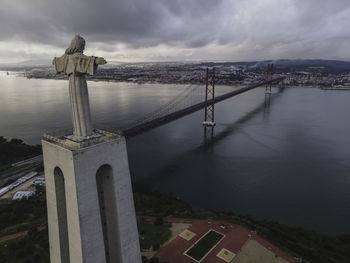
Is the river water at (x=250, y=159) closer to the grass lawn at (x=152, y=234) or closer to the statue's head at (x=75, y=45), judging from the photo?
the grass lawn at (x=152, y=234)

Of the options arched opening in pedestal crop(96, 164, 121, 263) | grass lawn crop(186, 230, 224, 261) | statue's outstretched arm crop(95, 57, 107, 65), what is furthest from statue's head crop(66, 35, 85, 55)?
Answer: grass lawn crop(186, 230, 224, 261)

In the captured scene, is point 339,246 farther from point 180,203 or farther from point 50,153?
point 50,153

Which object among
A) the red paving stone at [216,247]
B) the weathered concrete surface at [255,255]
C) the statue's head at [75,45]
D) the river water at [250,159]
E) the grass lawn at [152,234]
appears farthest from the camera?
the river water at [250,159]

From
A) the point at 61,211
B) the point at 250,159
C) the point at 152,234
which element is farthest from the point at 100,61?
the point at 250,159

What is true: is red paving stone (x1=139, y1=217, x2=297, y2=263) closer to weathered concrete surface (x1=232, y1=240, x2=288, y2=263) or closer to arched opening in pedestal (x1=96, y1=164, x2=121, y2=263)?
weathered concrete surface (x1=232, y1=240, x2=288, y2=263)

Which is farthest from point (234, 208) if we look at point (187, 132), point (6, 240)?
point (187, 132)

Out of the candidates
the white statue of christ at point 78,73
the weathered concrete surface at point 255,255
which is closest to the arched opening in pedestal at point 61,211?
the white statue of christ at point 78,73
